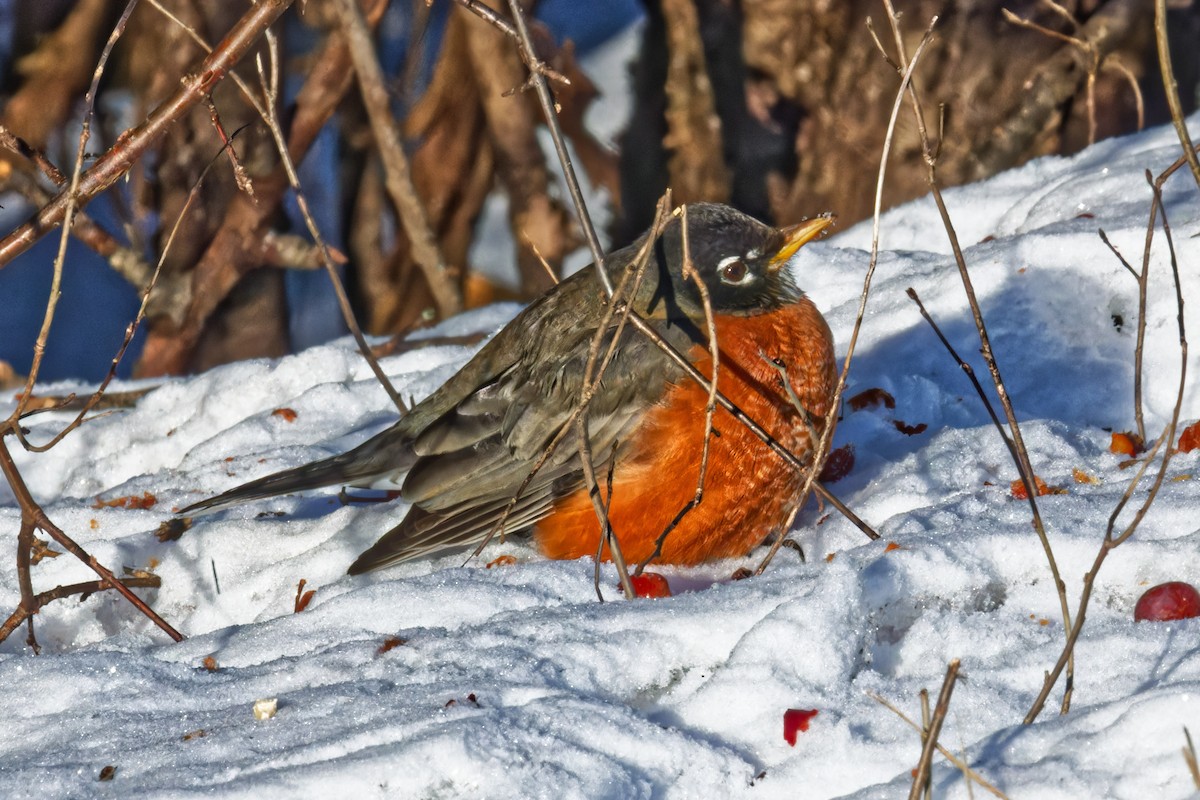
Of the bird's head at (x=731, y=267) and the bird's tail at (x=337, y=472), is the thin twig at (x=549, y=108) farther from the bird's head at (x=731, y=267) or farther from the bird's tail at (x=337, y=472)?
the bird's tail at (x=337, y=472)

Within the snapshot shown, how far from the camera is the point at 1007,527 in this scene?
310 cm

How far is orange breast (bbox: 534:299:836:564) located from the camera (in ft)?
11.0

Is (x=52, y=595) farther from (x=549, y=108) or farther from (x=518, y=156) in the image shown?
(x=518, y=156)

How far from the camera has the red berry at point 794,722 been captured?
2.40m

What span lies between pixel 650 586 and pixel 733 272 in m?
0.97

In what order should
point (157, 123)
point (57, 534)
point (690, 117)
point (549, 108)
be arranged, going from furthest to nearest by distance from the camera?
point (690, 117), point (157, 123), point (57, 534), point (549, 108)

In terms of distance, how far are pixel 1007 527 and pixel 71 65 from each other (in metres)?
5.92

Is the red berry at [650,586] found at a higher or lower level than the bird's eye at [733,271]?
lower

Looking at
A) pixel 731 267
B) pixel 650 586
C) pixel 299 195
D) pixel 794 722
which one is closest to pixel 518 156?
pixel 299 195

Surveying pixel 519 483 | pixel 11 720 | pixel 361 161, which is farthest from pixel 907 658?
pixel 361 161

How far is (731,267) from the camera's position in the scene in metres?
3.66

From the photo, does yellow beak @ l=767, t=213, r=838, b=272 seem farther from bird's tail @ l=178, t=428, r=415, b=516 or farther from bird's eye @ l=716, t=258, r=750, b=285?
bird's tail @ l=178, t=428, r=415, b=516

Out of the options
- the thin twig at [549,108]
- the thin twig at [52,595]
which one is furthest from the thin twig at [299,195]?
the thin twig at [52,595]

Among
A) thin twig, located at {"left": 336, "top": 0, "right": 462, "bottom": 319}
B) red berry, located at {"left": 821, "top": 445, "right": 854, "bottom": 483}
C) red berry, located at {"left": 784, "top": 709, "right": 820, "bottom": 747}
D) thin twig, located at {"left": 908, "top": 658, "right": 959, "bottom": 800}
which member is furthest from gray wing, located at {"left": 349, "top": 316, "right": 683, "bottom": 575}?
thin twig, located at {"left": 336, "top": 0, "right": 462, "bottom": 319}
